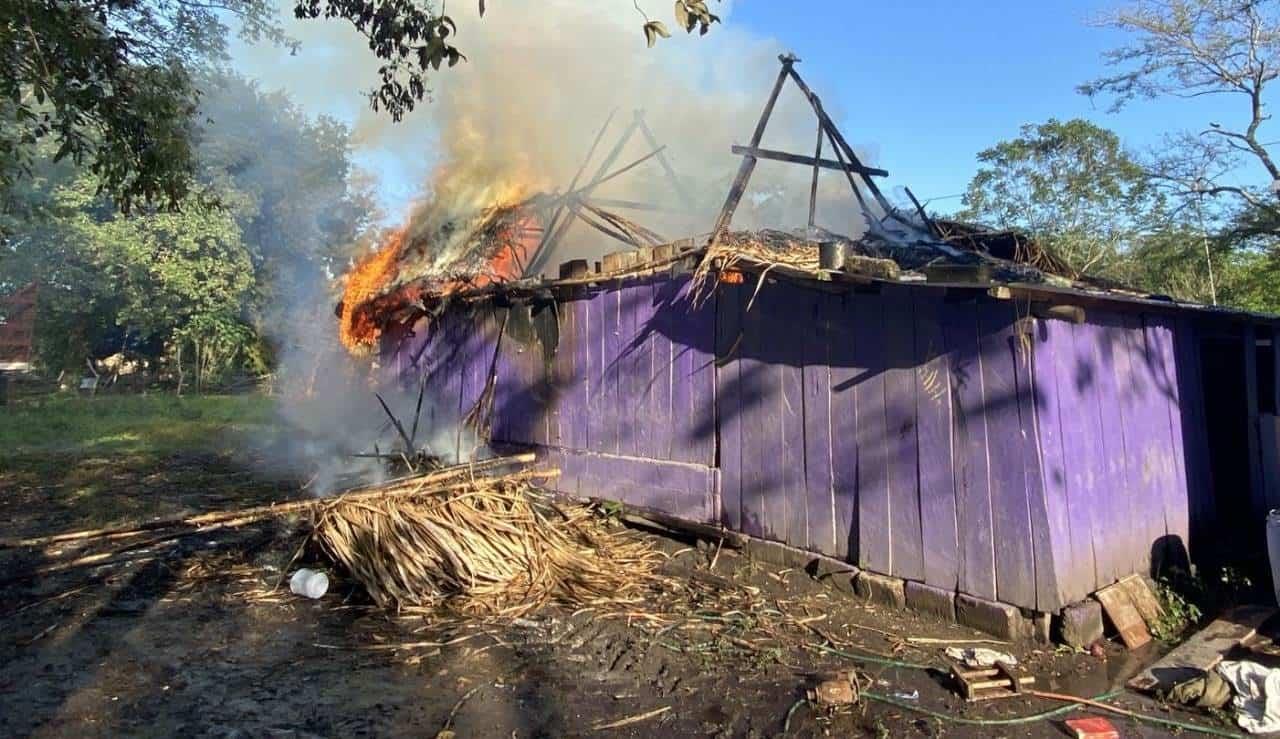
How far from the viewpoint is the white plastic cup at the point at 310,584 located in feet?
20.5

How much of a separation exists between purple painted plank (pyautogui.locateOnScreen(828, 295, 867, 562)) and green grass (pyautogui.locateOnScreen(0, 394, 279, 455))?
14.1m

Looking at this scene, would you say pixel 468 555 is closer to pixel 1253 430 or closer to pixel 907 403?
pixel 907 403

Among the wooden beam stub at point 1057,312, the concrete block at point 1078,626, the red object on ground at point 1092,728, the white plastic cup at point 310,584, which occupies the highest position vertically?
the wooden beam stub at point 1057,312

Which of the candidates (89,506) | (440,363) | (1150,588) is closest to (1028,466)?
(1150,588)

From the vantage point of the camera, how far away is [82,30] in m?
6.81

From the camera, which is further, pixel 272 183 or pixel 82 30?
pixel 272 183

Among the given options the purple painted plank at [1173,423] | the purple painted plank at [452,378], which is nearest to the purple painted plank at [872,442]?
the purple painted plank at [1173,423]

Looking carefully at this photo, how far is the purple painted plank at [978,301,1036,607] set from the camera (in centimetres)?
500

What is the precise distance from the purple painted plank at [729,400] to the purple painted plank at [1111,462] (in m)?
2.77

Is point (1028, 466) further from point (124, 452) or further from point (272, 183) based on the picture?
point (272, 183)

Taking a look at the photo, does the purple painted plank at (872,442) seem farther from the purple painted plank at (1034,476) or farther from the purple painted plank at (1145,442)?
the purple painted plank at (1145,442)

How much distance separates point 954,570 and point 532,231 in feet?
25.5

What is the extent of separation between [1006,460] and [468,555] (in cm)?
407

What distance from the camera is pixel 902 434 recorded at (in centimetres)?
566
